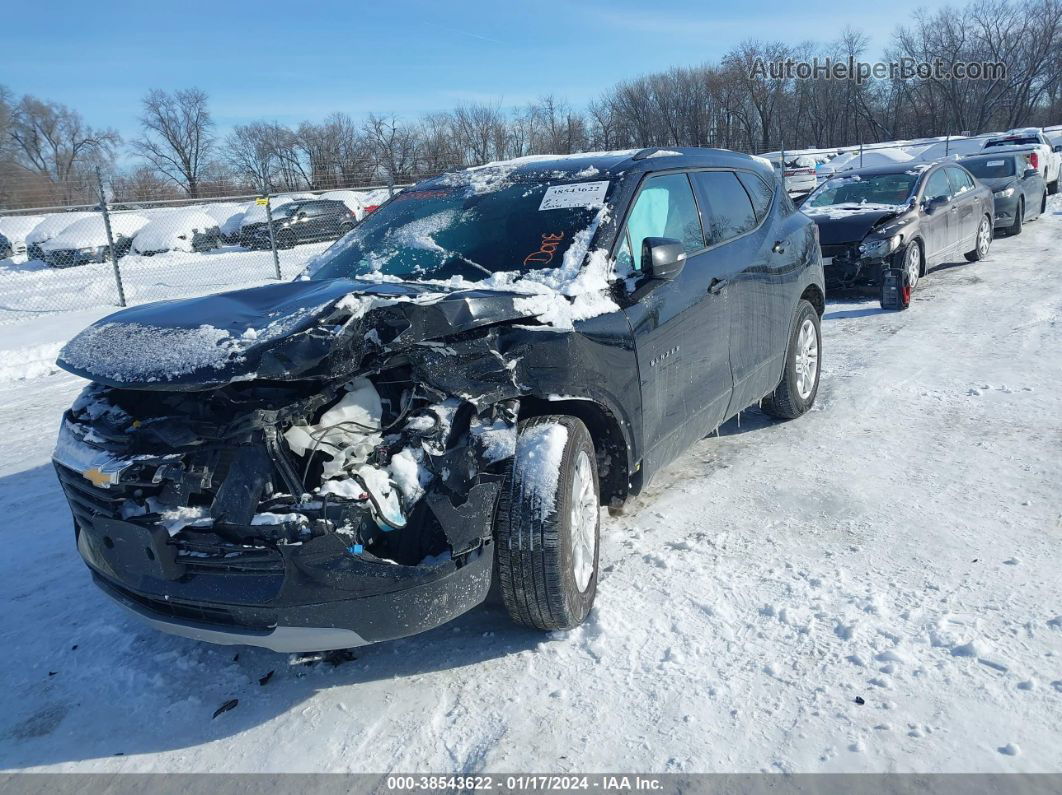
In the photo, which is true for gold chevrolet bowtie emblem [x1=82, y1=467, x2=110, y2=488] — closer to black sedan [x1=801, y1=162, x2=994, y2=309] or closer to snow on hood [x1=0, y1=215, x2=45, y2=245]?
black sedan [x1=801, y1=162, x2=994, y2=309]

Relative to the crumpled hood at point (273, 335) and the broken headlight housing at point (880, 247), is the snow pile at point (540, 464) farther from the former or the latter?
the broken headlight housing at point (880, 247)

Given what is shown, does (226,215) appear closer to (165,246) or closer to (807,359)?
(165,246)

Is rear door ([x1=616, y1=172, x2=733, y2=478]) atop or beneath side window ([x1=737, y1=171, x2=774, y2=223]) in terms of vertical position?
beneath

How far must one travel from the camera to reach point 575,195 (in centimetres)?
395

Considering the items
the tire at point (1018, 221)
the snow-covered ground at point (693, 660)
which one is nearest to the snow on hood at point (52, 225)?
the snow-covered ground at point (693, 660)

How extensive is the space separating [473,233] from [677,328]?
112 centimetres

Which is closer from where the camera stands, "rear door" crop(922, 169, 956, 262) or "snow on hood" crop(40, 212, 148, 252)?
"rear door" crop(922, 169, 956, 262)

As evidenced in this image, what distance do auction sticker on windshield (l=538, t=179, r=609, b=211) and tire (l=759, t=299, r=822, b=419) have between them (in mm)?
2133

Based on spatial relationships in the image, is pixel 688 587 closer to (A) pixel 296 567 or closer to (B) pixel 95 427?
(A) pixel 296 567

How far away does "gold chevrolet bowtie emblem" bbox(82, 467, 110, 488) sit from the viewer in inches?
107

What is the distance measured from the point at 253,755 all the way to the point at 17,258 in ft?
83.0

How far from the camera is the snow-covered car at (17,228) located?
23.7m

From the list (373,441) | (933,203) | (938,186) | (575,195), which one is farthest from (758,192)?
(938,186)

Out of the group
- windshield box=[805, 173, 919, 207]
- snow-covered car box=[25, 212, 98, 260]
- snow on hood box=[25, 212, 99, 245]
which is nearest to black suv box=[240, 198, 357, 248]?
snow-covered car box=[25, 212, 98, 260]
